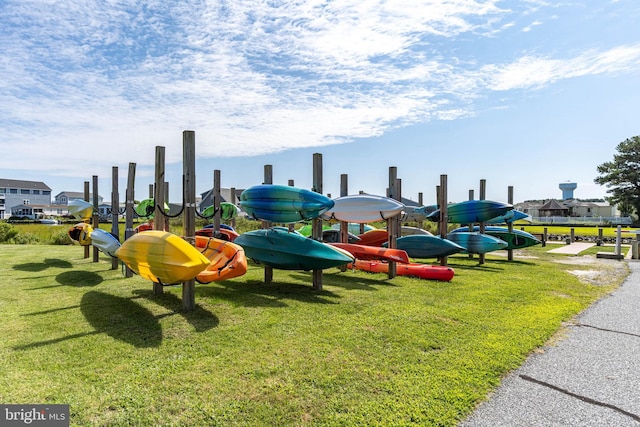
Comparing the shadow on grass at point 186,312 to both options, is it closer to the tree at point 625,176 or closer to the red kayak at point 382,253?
the red kayak at point 382,253

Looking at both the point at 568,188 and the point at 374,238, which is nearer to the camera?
the point at 374,238

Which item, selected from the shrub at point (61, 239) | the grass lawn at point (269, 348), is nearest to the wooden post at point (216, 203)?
the grass lawn at point (269, 348)

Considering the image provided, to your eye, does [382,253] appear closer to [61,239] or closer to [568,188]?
[61,239]

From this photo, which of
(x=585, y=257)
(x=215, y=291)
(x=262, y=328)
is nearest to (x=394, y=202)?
(x=215, y=291)

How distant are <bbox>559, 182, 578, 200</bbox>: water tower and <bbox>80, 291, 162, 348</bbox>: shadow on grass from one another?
3439 inches

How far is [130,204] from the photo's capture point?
958 cm

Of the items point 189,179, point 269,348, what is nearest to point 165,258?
point 189,179

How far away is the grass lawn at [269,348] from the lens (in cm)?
317

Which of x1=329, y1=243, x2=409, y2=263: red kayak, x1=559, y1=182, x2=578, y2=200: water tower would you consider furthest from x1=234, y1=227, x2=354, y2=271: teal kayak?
x1=559, y1=182, x2=578, y2=200: water tower

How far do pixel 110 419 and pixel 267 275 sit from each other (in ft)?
19.1

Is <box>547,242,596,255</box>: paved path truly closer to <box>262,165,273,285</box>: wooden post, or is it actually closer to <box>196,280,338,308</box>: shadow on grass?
<box>196,280,338,308</box>: shadow on grass

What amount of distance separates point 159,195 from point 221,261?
171cm

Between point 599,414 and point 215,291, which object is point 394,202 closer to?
point 215,291

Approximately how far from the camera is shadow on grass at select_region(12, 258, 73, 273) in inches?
405
